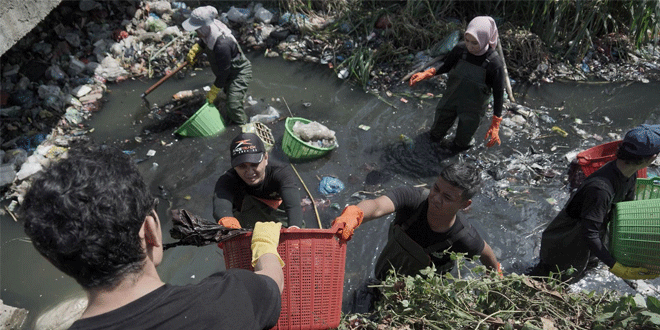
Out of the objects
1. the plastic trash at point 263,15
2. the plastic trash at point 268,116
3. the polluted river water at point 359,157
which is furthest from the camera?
the plastic trash at point 263,15

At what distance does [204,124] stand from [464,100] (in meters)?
2.74

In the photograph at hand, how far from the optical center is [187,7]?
7.12 meters

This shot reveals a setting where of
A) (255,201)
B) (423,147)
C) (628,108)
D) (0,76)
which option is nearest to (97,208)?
(255,201)

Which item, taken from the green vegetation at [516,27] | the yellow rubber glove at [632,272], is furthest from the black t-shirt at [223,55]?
the yellow rubber glove at [632,272]

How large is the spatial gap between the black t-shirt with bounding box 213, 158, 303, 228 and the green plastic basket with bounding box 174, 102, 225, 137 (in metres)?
2.09

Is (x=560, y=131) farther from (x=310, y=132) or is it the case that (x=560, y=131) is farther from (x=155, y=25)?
(x=155, y=25)

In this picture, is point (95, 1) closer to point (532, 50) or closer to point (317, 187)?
point (317, 187)

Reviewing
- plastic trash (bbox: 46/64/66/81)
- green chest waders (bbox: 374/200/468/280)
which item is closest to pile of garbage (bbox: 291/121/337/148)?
green chest waders (bbox: 374/200/468/280)

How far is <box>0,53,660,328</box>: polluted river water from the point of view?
388 centimetres

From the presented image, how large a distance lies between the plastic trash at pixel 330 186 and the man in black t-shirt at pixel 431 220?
1615 mm

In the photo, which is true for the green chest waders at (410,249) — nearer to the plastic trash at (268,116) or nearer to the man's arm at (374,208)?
the man's arm at (374,208)

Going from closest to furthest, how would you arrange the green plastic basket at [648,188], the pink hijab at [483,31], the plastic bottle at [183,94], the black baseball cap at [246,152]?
1. the black baseball cap at [246,152]
2. the green plastic basket at [648,188]
3. the pink hijab at [483,31]
4. the plastic bottle at [183,94]

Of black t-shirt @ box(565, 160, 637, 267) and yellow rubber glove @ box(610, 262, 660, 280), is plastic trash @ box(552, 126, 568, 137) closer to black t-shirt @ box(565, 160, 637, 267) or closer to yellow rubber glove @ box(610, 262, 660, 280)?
black t-shirt @ box(565, 160, 637, 267)

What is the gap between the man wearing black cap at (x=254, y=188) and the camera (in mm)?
2824
